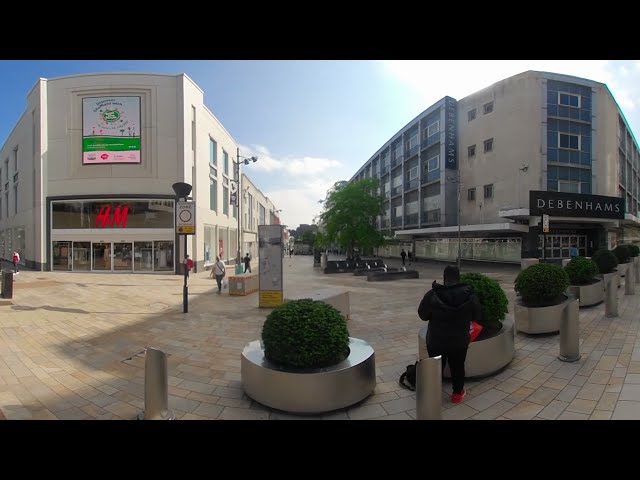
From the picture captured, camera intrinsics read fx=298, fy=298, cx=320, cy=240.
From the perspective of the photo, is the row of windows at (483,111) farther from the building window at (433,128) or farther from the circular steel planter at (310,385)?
the circular steel planter at (310,385)

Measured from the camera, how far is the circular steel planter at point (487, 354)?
412cm

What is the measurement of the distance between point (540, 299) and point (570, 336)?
1.73 m

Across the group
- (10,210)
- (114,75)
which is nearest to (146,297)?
(114,75)

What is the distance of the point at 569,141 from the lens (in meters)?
26.1

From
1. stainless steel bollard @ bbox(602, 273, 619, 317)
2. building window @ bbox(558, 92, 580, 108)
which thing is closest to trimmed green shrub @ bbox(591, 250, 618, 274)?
stainless steel bollard @ bbox(602, 273, 619, 317)

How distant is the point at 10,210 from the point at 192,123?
23711 mm

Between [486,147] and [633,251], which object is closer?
[633,251]

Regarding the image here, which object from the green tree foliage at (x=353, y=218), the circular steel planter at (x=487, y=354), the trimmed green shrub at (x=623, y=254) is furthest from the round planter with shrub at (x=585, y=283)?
the green tree foliage at (x=353, y=218)

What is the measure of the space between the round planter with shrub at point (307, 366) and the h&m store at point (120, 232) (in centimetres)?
2020

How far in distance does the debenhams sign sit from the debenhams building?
0.08m

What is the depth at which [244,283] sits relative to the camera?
1191 centimetres

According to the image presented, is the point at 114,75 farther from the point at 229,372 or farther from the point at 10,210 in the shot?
the point at 229,372

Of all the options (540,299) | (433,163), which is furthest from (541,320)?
(433,163)

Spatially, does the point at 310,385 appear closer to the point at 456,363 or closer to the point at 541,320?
the point at 456,363
